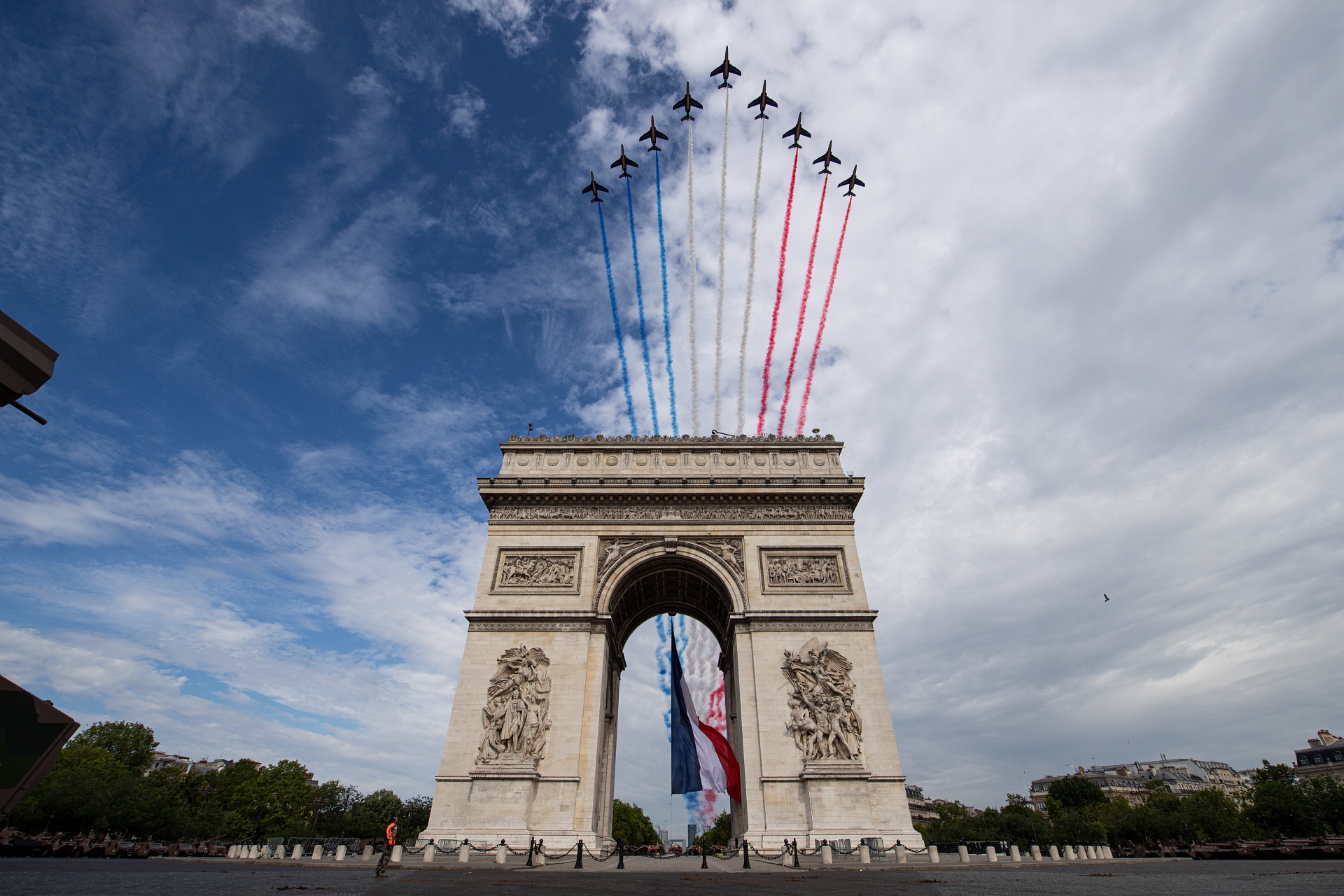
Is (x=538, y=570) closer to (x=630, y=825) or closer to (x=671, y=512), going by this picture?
(x=671, y=512)

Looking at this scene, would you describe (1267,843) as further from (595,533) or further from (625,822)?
(625,822)

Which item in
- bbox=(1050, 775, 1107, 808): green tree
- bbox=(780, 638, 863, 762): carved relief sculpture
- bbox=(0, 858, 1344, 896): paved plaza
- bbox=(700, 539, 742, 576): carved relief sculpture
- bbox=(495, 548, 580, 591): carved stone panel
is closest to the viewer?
bbox=(0, 858, 1344, 896): paved plaza

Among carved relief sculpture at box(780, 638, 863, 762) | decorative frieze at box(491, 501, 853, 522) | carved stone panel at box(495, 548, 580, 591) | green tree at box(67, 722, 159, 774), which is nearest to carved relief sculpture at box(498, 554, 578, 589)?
carved stone panel at box(495, 548, 580, 591)

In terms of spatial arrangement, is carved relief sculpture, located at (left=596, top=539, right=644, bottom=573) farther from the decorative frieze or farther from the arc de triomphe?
the decorative frieze

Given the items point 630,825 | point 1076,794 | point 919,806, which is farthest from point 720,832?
point 1076,794

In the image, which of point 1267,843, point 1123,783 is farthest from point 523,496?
point 1123,783
